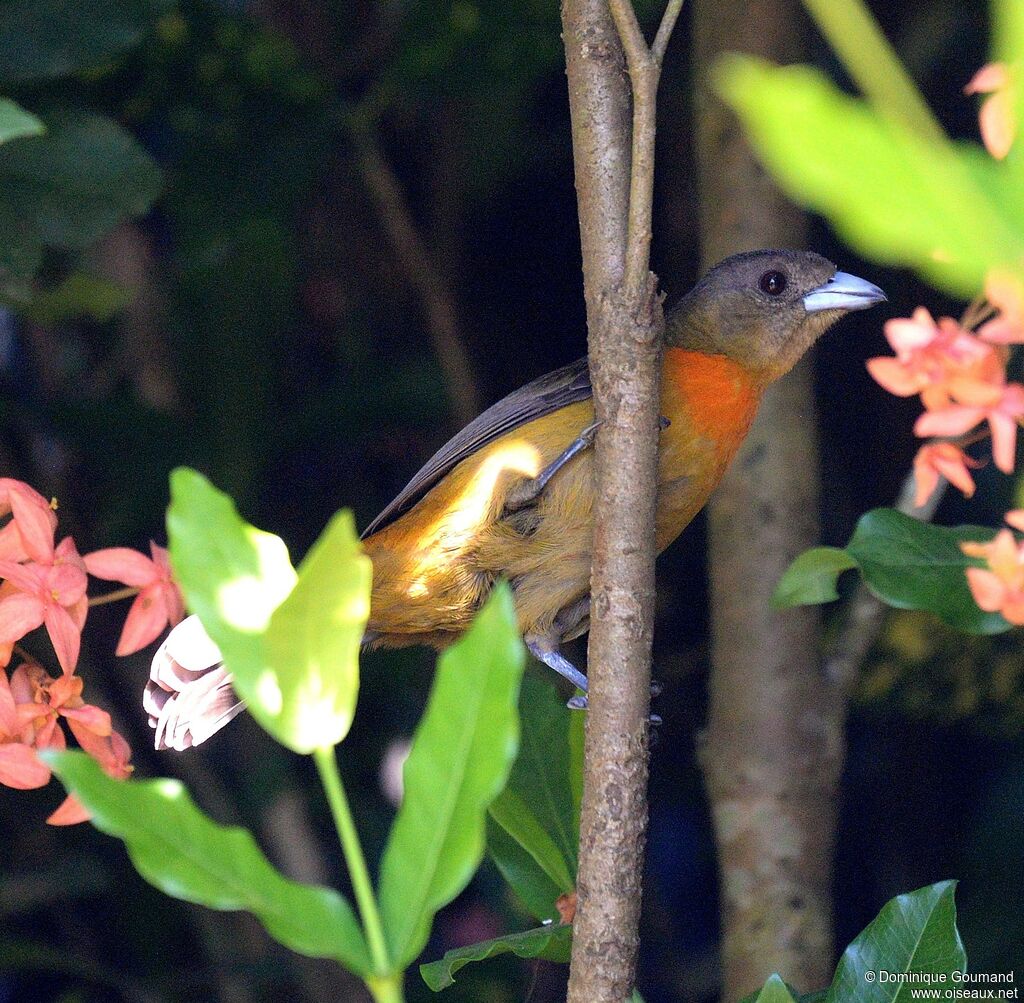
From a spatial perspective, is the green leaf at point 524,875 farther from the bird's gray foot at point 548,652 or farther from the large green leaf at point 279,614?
the large green leaf at point 279,614

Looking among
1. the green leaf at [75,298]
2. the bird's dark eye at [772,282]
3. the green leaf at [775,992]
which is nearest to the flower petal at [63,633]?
the green leaf at [775,992]

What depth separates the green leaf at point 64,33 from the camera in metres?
2.97

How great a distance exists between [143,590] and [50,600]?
9.9 inches

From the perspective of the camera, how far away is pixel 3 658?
1957mm

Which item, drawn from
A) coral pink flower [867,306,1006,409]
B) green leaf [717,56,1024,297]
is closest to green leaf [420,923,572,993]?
coral pink flower [867,306,1006,409]

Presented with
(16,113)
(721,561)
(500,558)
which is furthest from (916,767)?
(16,113)

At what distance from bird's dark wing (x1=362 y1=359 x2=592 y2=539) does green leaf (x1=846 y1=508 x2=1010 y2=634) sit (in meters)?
1.22

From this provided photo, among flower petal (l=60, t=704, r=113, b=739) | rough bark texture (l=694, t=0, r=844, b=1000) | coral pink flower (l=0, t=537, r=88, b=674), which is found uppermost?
coral pink flower (l=0, t=537, r=88, b=674)

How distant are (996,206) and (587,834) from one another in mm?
1498

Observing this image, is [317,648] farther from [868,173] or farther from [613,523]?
[613,523]

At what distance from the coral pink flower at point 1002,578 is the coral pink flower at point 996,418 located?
0.28ft

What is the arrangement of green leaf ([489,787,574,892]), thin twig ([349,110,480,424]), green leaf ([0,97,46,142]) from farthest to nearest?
thin twig ([349,110,480,424])
green leaf ([489,787,574,892])
green leaf ([0,97,46,142])

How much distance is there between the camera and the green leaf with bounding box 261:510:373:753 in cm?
125

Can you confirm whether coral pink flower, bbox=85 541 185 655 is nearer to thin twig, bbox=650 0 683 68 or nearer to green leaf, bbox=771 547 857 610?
green leaf, bbox=771 547 857 610
